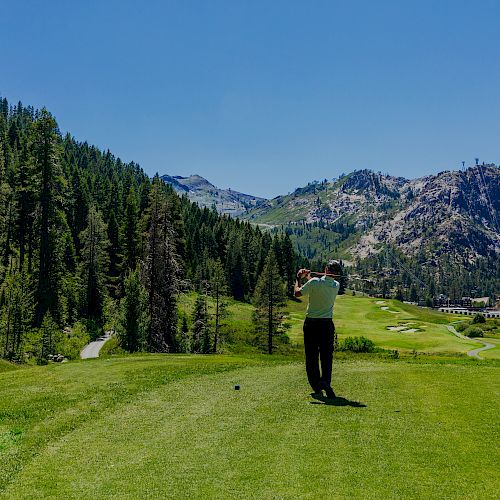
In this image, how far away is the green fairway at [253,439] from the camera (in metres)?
6.59

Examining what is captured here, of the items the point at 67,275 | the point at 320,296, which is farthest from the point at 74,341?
the point at 320,296

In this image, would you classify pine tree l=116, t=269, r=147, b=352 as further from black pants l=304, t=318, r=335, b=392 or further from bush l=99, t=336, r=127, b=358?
black pants l=304, t=318, r=335, b=392

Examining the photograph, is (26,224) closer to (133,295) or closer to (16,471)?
(133,295)

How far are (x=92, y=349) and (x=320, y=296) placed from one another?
5166cm

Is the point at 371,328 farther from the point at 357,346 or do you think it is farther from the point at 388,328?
the point at 357,346

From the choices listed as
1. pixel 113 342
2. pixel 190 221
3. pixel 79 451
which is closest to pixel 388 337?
pixel 113 342

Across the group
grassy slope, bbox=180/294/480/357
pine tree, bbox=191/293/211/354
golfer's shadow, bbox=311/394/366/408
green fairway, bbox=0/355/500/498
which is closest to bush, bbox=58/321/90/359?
grassy slope, bbox=180/294/480/357

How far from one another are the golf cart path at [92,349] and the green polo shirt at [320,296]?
142 feet

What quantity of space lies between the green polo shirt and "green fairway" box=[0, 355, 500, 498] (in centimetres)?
215

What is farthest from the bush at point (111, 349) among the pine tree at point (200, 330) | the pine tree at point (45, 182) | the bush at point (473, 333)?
the bush at point (473, 333)

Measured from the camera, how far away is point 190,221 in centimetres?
15788

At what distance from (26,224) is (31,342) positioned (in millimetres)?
32108

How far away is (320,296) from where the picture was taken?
1277cm

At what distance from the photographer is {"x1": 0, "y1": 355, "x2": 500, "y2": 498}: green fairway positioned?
659 centimetres
